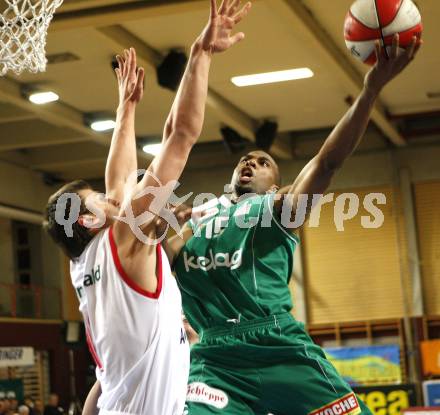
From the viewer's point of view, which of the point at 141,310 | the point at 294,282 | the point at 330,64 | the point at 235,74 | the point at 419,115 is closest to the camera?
the point at 141,310

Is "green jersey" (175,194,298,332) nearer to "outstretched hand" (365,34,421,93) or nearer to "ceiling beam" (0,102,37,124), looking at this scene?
"outstretched hand" (365,34,421,93)

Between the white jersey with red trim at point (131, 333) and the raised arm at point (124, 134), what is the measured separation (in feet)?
3.50

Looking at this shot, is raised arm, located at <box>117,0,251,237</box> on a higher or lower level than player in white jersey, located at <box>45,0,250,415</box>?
higher

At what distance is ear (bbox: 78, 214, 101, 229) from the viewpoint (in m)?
4.30

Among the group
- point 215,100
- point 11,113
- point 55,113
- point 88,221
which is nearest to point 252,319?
point 88,221

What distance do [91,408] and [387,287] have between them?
16.6 meters

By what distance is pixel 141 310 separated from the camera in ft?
13.6

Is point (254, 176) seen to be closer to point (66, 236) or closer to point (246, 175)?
point (246, 175)

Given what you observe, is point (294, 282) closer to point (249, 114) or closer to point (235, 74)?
point (249, 114)

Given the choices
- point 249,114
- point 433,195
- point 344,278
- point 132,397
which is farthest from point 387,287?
point 132,397

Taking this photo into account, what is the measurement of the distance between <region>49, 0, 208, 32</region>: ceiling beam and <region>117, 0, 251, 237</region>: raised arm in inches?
310

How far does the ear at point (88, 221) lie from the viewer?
430cm

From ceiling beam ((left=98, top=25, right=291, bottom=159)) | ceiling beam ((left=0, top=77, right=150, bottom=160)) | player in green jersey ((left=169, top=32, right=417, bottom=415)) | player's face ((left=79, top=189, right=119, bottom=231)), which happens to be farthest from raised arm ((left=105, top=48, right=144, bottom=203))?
ceiling beam ((left=0, top=77, right=150, bottom=160))

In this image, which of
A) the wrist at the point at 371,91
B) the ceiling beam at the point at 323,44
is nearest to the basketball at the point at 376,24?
the wrist at the point at 371,91
